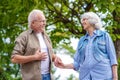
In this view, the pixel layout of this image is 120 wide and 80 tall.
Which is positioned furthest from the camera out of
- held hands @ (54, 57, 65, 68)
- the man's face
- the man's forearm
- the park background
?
the park background

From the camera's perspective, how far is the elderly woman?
480 centimetres

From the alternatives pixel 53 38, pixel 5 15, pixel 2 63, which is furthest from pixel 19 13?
pixel 2 63

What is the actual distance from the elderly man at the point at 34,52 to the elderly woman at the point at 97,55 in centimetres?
43

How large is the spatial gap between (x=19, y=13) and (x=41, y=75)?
141 inches

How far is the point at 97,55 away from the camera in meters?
4.80

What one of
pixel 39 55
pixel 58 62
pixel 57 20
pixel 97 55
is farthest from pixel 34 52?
pixel 57 20

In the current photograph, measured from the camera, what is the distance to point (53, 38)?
872 centimetres

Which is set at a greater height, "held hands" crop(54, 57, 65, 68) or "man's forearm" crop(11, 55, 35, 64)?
"man's forearm" crop(11, 55, 35, 64)

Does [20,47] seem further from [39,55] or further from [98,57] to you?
[98,57]

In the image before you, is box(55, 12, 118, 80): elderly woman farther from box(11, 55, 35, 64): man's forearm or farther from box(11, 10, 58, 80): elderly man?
box(11, 55, 35, 64): man's forearm

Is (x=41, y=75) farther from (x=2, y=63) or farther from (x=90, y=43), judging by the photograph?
(x=2, y=63)

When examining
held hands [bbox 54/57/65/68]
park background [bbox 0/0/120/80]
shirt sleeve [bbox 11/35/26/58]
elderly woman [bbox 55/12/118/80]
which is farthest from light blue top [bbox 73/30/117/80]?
park background [bbox 0/0/120/80]

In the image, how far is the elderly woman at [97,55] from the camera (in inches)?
189

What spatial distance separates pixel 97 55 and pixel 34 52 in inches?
29.4
